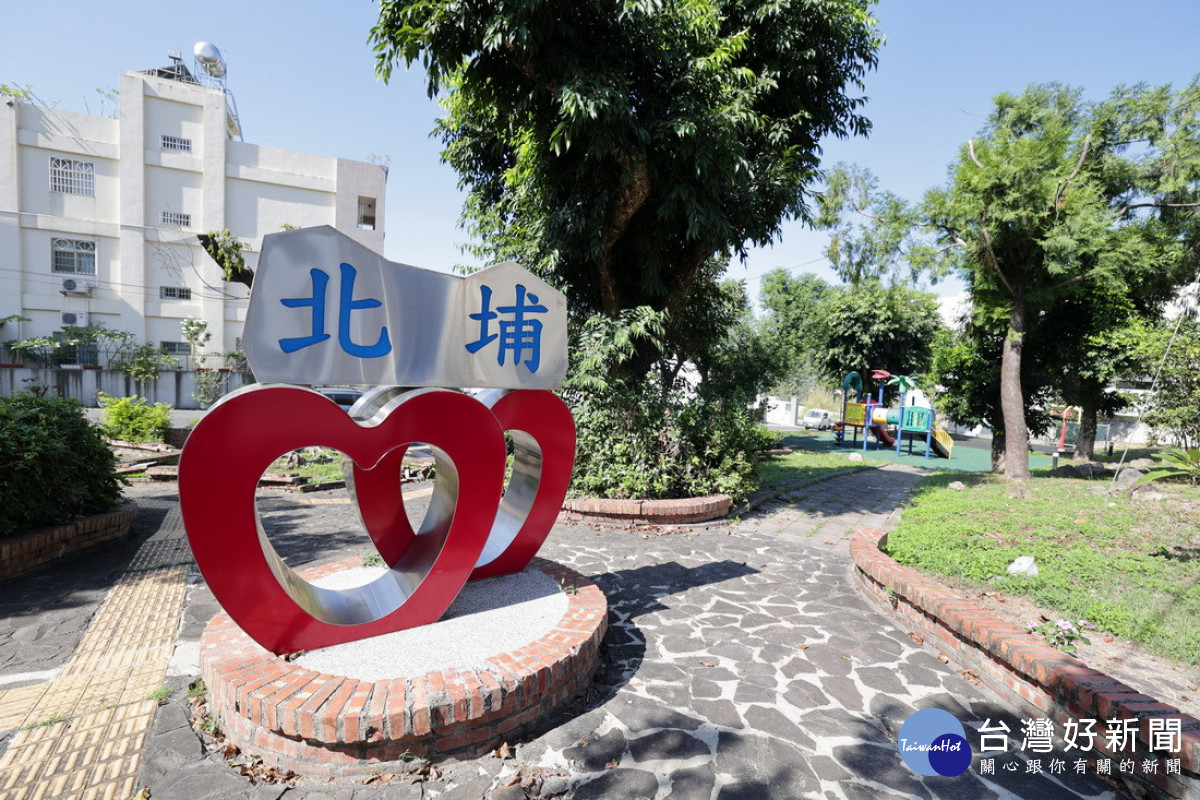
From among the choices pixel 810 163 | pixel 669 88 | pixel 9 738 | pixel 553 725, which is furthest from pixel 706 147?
pixel 9 738

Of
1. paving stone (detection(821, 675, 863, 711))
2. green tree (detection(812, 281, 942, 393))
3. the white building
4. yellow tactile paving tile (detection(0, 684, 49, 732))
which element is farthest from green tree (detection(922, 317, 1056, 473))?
the white building

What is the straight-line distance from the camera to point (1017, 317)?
1070 cm

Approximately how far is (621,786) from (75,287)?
104 ft

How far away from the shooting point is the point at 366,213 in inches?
1177

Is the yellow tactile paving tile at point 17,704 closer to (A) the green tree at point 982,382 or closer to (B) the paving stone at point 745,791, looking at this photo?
A: (B) the paving stone at point 745,791

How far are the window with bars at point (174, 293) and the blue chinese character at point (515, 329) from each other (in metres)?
28.7

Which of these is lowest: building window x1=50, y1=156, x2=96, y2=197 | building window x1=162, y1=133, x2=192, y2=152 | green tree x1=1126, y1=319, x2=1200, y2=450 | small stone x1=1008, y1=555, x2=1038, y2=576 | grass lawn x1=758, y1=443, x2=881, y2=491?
grass lawn x1=758, y1=443, x2=881, y2=491

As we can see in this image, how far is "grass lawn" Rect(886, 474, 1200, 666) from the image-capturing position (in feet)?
13.1

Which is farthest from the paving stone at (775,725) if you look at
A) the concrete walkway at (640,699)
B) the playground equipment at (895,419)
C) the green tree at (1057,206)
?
the playground equipment at (895,419)

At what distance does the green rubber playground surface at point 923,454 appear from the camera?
53.4 feet

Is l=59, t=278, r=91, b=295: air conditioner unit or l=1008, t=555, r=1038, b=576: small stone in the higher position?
l=59, t=278, r=91, b=295: air conditioner unit

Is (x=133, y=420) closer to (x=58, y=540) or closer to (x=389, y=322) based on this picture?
(x=58, y=540)

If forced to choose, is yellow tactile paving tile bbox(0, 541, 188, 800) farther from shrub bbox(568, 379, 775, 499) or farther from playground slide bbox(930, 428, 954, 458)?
playground slide bbox(930, 428, 954, 458)

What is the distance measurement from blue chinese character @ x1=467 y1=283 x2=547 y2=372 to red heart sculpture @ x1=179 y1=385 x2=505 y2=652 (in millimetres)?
477
